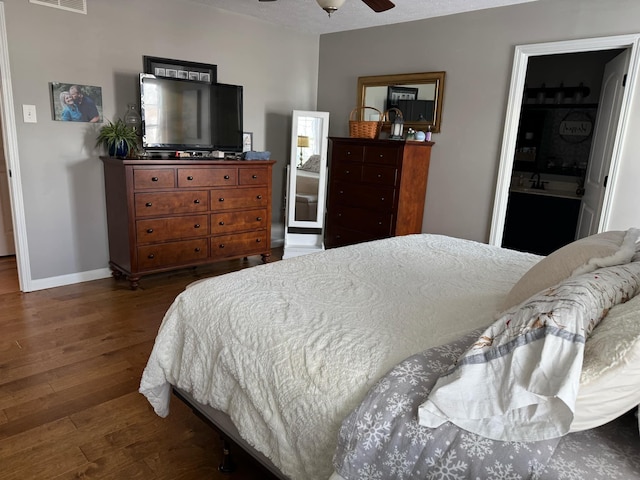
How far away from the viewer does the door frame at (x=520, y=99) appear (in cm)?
321

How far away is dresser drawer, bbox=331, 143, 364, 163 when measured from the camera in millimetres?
4398

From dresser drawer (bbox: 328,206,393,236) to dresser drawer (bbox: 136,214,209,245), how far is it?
138cm

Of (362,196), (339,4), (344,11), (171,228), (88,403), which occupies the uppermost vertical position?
(344,11)

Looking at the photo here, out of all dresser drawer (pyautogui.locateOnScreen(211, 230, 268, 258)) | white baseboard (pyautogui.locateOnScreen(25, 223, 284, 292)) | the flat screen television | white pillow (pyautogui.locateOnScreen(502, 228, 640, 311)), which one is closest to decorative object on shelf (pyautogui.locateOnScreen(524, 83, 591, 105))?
the flat screen television

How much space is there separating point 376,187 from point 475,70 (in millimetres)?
1333

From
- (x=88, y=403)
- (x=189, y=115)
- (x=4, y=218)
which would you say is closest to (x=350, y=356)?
(x=88, y=403)

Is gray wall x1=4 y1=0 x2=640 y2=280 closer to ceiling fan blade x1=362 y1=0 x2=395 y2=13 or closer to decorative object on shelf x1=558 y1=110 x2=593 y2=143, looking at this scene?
ceiling fan blade x1=362 y1=0 x2=395 y2=13

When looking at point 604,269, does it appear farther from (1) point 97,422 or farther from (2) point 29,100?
(2) point 29,100

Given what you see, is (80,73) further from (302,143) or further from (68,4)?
(302,143)

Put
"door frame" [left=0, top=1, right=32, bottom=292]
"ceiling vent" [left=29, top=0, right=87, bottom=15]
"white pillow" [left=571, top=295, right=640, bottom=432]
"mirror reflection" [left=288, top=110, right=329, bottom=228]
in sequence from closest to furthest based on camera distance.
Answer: "white pillow" [left=571, top=295, right=640, bottom=432] → "door frame" [left=0, top=1, right=32, bottom=292] → "ceiling vent" [left=29, top=0, right=87, bottom=15] → "mirror reflection" [left=288, top=110, right=329, bottom=228]

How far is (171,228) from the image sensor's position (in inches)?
149

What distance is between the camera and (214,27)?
424 cm

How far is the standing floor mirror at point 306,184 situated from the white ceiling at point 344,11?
0.89 meters

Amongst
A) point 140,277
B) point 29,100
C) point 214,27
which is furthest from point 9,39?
point 140,277
